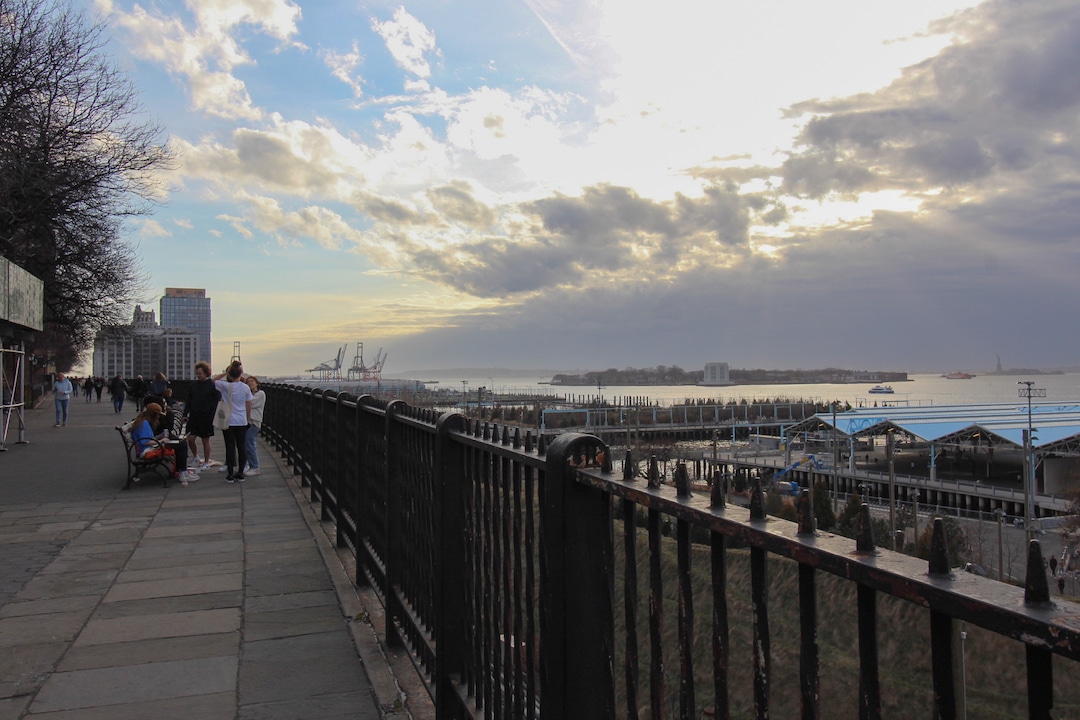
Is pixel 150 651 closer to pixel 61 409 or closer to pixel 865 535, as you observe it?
A: pixel 865 535

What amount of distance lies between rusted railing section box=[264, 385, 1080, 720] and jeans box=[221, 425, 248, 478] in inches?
269

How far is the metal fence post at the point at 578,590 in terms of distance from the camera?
6.38 ft

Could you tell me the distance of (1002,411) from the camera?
72.2 metres

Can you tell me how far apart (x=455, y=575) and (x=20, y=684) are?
7.88 feet

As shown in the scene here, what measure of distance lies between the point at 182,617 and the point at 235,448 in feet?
20.9

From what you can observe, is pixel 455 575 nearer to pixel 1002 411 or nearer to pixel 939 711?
pixel 939 711

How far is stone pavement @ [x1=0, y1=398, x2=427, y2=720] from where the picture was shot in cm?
362

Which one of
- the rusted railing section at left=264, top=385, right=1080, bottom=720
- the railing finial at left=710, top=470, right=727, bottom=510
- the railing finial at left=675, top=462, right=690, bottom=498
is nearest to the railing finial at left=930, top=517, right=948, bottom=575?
the rusted railing section at left=264, top=385, right=1080, bottom=720

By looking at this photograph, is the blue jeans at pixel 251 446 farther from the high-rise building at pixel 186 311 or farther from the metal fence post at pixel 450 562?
the high-rise building at pixel 186 311

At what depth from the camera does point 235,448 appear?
35.6 ft

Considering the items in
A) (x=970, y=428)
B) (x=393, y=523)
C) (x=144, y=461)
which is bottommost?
(x=970, y=428)

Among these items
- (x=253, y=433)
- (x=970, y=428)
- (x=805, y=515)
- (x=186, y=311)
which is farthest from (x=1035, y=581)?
(x=186, y=311)

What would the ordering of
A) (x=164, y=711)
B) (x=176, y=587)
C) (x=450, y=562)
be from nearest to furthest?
(x=450, y=562)
(x=164, y=711)
(x=176, y=587)

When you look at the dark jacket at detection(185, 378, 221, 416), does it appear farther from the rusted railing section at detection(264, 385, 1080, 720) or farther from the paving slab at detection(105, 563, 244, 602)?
the rusted railing section at detection(264, 385, 1080, 720)
